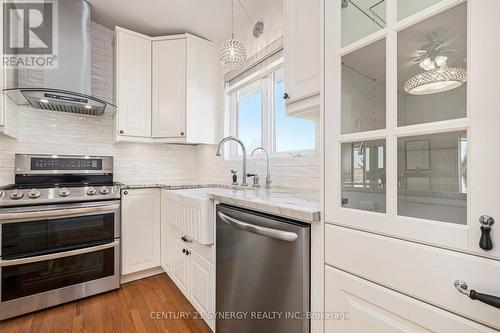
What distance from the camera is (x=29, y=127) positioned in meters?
2.20

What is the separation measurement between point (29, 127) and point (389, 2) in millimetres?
2953

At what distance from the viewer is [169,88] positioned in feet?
8.34

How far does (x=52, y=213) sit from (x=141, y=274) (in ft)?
3.32

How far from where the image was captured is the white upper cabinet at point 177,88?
2518 mm

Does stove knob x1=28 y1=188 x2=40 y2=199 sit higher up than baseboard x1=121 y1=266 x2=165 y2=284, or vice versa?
stove knob x1=28 y1=188 x2=40 y2=199

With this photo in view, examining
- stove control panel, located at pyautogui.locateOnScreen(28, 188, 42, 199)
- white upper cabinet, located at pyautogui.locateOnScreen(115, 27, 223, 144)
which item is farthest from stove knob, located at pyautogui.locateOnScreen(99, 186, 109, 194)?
white upper cabinet, located at pyautogui.locateOnScreen(115, 27, 223, 144)

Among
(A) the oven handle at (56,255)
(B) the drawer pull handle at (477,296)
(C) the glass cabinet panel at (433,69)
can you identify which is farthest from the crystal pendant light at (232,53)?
(A) the oven handle at (56,255)

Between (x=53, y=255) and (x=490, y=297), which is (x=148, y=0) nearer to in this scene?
(x=53, y=255)

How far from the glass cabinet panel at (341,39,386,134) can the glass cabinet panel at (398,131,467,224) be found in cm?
13

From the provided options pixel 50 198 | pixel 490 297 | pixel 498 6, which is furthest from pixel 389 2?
pixel 50 198

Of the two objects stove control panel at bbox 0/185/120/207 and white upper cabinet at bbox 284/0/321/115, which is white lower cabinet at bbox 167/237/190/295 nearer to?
stove control panel at bbox 0/185/120/207

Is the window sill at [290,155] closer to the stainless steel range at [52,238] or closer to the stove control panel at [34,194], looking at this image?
the stainless steel range at [52,238]

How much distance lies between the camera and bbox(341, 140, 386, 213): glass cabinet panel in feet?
2.40

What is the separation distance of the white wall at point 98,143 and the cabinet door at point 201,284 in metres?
1.53
